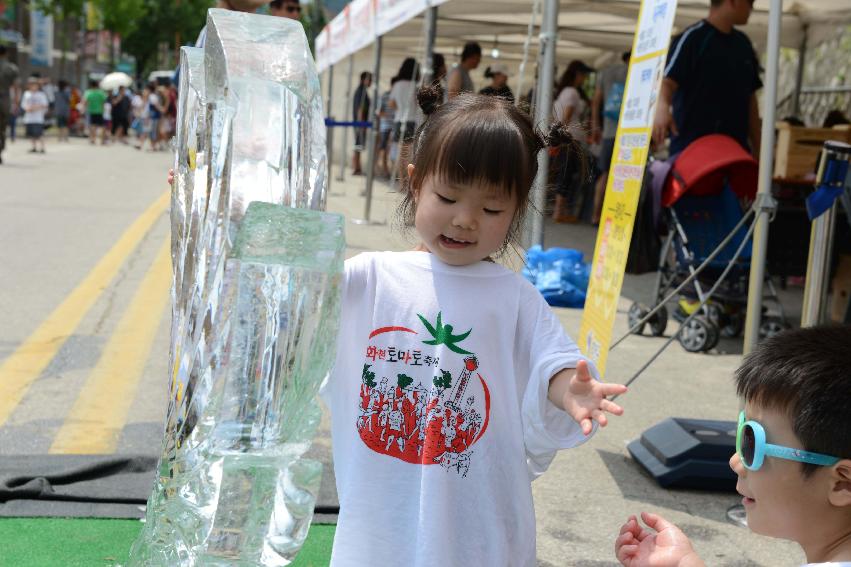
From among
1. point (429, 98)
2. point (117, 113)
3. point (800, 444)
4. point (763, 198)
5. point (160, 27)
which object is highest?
point (160, 27)

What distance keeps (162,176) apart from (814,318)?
55.0 feet

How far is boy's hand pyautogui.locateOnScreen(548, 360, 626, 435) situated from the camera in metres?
1.99

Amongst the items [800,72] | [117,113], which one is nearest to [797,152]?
[800,72]

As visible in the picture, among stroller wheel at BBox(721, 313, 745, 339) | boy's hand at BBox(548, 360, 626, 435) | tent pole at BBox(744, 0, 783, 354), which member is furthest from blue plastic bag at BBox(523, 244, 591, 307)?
boy's hand at BBox(548, 360, 626, 435)

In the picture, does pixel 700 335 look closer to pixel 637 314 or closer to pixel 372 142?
pixel 637 314

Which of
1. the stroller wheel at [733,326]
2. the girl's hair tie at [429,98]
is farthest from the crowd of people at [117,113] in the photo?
the girl's hair tie at [429,98]

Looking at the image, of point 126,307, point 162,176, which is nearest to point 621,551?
point 126,307

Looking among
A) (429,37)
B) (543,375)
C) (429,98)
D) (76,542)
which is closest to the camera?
Result: (543,375)

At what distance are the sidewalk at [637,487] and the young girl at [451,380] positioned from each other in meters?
0.10

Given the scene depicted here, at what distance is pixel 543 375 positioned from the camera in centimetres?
219

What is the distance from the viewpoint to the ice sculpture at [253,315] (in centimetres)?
171

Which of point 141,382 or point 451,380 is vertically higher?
point 451,380

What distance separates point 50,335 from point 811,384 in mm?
5343

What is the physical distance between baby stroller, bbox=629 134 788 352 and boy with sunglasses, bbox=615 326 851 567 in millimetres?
4460
